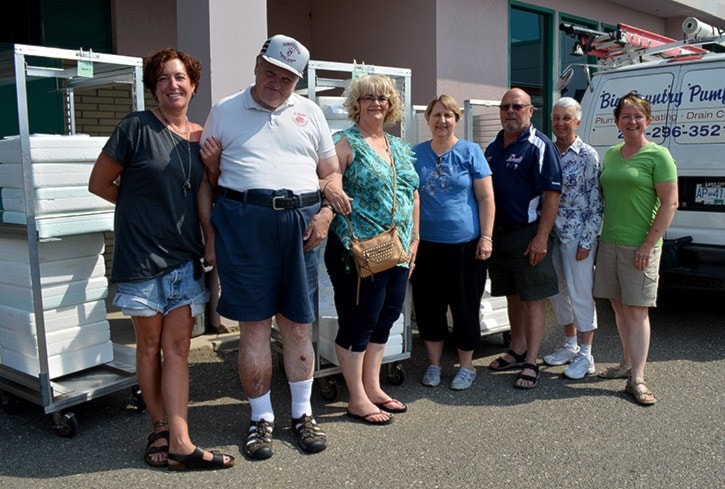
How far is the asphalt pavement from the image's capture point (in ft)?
10.9

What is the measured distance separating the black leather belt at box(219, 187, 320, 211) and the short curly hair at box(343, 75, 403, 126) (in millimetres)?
712

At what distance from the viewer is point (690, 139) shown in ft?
18.8

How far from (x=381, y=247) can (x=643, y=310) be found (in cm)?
178

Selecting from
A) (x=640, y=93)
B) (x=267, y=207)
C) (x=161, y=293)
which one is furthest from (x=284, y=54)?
(x=640, y=93)

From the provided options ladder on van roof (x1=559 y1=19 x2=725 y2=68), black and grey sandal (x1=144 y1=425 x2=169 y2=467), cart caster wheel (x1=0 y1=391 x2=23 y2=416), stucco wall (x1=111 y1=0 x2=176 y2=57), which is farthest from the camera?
stucco wall (x1=111 y1=0 x2=176 y2=57)

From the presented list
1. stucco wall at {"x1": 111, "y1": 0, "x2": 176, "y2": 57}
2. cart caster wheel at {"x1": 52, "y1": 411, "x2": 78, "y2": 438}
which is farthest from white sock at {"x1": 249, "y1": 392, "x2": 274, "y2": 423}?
stucco wall at {"x1": 111, "y1": 0, "x2": 176, "y2": 57}

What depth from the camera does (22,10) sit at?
6.71m

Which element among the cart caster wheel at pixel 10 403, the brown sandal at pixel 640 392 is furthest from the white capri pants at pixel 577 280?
the cart caster wheel at pixel 10 403

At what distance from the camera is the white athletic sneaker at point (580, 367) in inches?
184

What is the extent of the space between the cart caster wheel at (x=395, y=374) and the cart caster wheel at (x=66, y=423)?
1899 millimetres

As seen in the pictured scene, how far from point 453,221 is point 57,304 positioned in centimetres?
227

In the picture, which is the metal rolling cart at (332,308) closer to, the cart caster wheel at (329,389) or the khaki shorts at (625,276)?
the cart caster wheel at (329,389)

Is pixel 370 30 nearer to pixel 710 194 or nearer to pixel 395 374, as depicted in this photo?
pixel 710 194

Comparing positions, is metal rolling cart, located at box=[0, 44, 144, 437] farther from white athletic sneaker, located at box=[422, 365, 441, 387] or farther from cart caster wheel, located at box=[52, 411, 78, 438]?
white athletic sneaker, located at box=[422, 365, 441, 387]
